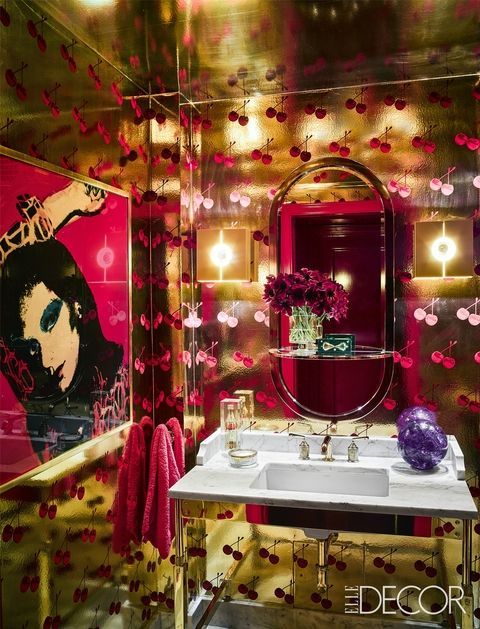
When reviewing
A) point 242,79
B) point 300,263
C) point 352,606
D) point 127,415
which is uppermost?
point 242,79

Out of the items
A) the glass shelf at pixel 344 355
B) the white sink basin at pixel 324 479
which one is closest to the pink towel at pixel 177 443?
the white sink basin at pixel 324 479

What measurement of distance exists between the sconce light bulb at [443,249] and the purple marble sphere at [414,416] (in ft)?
2.06

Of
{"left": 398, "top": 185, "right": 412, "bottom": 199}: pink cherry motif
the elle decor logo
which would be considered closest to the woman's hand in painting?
{"left": 398, "top": 185, "right": 412, "bottom": 199}: pink cherry motif

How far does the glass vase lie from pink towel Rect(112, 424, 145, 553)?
78cm

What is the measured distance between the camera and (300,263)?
8.55 ft

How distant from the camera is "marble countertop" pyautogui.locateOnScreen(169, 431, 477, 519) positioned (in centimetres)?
196

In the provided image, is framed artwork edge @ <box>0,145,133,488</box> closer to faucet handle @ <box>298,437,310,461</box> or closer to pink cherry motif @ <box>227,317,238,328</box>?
pink cherry motif @ <box>227,317,238,328</box>

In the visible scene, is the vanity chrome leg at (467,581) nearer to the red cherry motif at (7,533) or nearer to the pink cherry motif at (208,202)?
the red cherry motif at (7,533)

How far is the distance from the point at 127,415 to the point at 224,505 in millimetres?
677

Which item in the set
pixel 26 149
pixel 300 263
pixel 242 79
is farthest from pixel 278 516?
pixel 242 79

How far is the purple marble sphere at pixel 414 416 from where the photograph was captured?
2.30 meters

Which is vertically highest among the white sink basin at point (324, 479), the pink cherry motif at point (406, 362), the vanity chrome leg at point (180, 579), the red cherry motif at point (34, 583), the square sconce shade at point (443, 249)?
the square sconce shade at point (443, 249)

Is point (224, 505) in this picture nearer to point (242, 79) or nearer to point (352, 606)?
point (352, 606)

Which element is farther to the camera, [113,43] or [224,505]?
[113,43]
